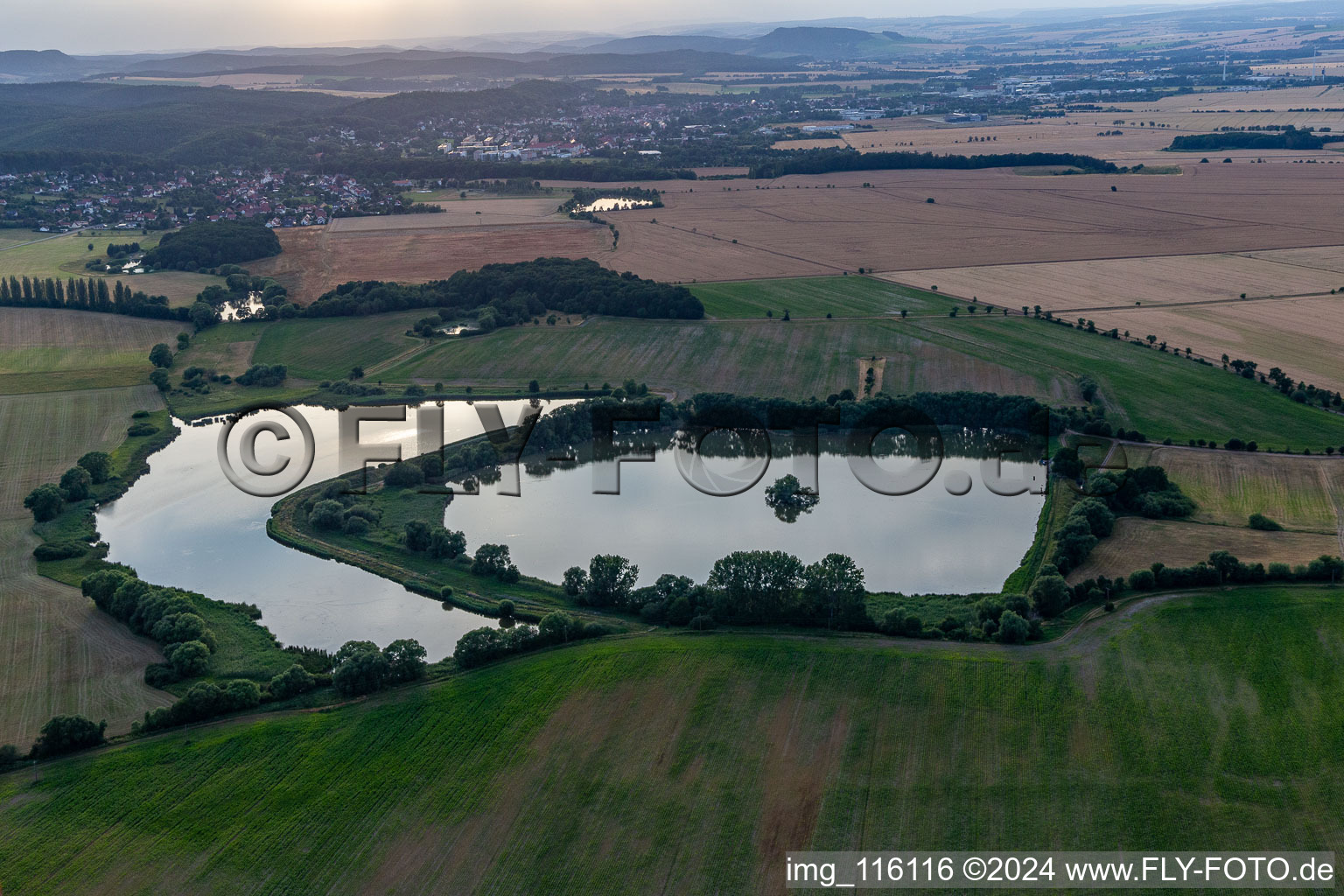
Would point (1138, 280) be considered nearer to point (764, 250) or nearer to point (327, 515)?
point (764, 250)

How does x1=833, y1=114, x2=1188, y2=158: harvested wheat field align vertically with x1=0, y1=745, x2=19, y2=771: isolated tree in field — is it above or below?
above

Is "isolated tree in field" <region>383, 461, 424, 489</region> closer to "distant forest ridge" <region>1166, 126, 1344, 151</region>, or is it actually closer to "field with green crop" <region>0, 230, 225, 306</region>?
"field with green crop" <region>0, 230, 225, 306</region>

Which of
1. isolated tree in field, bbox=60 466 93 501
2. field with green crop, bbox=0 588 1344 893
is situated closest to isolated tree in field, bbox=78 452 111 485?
isolated tree in field, bbox=60 466 93 501

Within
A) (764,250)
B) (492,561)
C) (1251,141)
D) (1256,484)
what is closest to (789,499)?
(492,561)

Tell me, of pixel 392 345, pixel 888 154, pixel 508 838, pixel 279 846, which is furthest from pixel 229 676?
pixel 888 154

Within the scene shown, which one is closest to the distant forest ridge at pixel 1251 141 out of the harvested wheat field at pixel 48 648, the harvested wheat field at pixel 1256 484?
the harvested wheat field at pixel 1256 484
